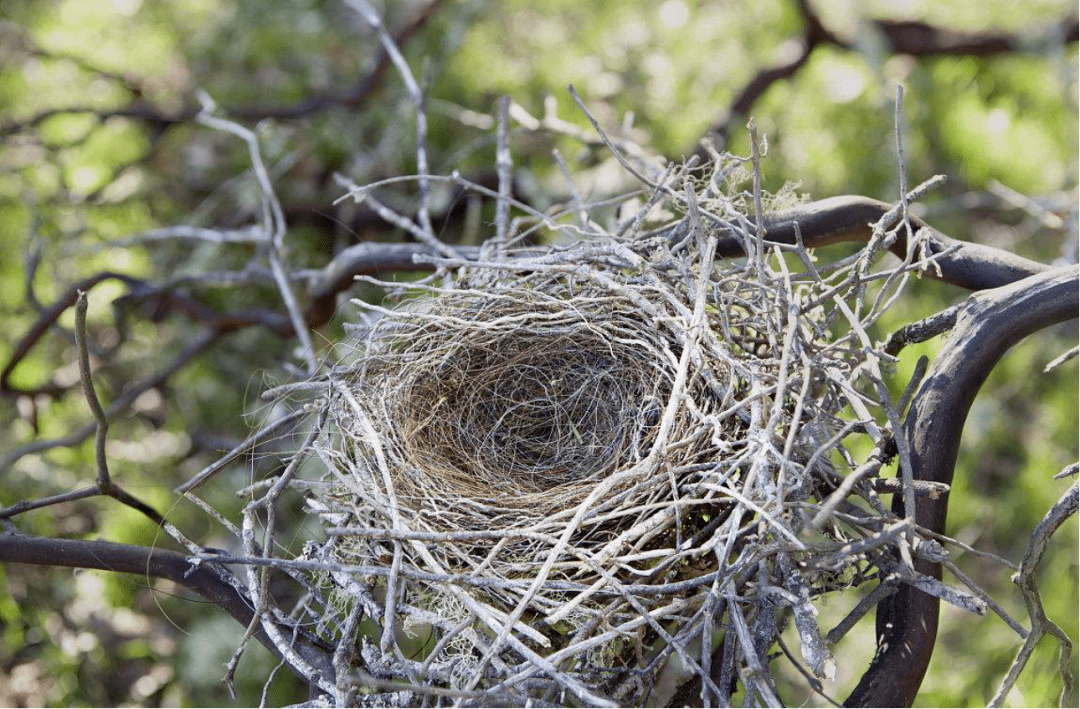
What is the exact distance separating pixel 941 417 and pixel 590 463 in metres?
0.46

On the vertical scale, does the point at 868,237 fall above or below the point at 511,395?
above

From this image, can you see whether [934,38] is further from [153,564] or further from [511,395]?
[153,564]

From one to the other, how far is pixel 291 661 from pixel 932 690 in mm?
1729

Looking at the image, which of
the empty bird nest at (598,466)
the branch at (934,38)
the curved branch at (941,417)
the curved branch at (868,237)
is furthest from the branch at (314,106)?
the curved branch at (941,417)

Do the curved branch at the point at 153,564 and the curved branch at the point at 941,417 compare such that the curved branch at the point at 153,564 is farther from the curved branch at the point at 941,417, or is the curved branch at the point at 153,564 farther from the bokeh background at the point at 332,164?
the bokeh background at the point at 332,164

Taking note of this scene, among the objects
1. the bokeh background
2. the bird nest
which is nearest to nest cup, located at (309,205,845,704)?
the bird nest

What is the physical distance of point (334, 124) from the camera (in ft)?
9.50

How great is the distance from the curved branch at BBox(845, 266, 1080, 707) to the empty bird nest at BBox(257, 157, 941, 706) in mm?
58

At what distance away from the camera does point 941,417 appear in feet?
2.91

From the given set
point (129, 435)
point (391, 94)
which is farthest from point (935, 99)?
point (129, 435)

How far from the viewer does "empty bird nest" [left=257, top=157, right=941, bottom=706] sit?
0.79m

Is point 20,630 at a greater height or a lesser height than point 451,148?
Answer: lesser

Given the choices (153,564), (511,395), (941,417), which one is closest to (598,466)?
(511,395)

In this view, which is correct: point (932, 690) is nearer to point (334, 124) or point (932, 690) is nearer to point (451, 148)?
point (451, 148)
